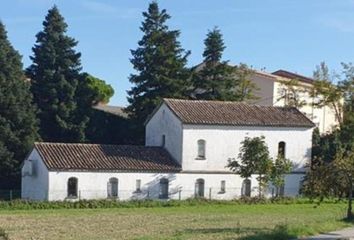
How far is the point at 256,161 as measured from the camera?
53031 millimetres

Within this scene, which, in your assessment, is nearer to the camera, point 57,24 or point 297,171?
point 297,171

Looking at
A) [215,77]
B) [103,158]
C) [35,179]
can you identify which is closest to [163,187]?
[103,158]

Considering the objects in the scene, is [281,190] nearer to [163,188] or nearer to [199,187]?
[199,187]

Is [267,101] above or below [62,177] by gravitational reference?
above

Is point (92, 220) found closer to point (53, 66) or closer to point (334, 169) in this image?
point (334, 169)

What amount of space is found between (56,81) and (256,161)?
57.1 ft

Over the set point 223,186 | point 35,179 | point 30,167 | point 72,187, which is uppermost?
point 30,167

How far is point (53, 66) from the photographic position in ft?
203

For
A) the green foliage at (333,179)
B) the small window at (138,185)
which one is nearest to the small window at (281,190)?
the small window at (138,185)

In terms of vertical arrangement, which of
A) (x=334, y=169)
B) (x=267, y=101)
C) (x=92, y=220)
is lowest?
(x=92, y=220)

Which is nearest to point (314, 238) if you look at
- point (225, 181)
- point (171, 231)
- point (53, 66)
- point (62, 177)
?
point (171, 231)

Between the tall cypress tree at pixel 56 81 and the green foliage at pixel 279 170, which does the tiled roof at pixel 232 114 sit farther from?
the tall cypress tree at pixel 56 81

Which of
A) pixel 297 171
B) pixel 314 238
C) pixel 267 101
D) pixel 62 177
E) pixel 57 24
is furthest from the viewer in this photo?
pixel 267 101

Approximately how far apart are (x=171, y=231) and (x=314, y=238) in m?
5.62
